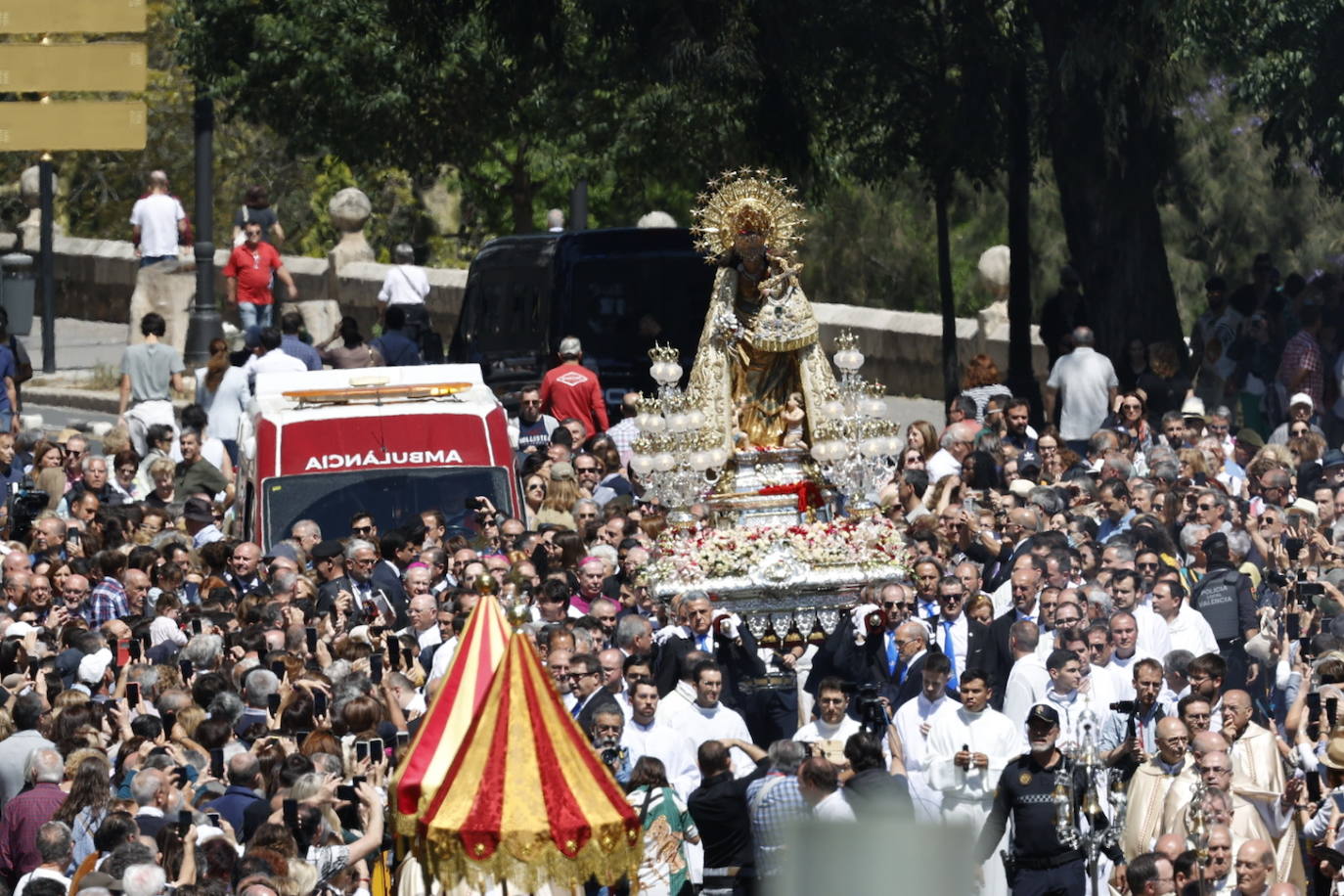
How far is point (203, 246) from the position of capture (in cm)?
2822

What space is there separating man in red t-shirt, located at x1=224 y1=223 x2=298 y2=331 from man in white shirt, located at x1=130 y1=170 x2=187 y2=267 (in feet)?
8.45

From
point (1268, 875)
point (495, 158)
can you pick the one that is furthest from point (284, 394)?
point (495, 158)

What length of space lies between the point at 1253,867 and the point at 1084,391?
35.0 ft

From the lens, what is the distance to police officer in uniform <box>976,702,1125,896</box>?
1418 centimetres

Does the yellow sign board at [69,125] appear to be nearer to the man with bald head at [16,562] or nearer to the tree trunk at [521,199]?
the tree trunk at [521,199]

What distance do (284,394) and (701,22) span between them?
17.6ft

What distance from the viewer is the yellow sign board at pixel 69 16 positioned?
28250mm

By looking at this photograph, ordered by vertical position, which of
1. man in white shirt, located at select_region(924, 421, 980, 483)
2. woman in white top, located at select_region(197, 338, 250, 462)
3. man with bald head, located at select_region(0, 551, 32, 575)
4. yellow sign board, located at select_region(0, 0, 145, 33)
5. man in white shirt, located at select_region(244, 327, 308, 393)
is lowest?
man with bald head, located at select_region(0, 551, 32, 575)

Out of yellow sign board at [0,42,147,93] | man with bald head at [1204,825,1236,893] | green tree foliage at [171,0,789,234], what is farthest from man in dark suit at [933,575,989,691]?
yellow sign board at [0,42,147,93]

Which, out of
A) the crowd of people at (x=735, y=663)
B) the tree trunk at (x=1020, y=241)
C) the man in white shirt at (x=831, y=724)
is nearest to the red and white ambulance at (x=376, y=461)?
the crowd of people at (x=735, y=663)

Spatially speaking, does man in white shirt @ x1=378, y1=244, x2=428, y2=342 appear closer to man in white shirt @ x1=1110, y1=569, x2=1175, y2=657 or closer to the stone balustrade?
the stone balustrade

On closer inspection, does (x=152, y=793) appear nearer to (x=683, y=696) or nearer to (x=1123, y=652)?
(x=683, y=696)

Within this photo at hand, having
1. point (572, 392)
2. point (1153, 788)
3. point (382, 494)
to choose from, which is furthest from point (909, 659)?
point (572, 392)

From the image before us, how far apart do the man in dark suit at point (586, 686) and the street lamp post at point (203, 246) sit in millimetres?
13204
